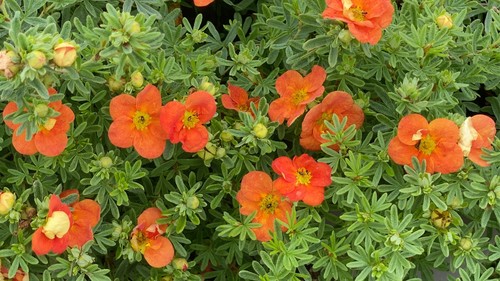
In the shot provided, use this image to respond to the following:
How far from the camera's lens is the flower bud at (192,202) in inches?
71.6

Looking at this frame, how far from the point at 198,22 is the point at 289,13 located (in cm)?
29

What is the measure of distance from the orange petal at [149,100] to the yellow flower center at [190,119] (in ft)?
0.29

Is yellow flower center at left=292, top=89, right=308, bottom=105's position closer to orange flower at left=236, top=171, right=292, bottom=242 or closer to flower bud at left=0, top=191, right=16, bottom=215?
orange flower at left=236, top=171, right=292, bottom=242

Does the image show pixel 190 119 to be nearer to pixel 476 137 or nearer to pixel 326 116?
pixel 326 116

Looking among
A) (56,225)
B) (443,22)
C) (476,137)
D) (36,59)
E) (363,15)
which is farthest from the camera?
(443,22)

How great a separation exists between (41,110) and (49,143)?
12 centimetres

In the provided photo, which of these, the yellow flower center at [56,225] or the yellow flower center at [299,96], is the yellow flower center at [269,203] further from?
the yellow flower center at [56,225]

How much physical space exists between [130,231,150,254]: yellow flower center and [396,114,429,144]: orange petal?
770 mm

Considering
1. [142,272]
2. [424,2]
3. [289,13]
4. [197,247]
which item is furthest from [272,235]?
[424,2]

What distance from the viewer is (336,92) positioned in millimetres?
1907

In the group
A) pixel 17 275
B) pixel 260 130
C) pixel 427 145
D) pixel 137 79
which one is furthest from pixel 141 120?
pixel 427 145

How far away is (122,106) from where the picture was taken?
1.77 meters

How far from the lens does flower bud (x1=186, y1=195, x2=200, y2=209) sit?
1817mm

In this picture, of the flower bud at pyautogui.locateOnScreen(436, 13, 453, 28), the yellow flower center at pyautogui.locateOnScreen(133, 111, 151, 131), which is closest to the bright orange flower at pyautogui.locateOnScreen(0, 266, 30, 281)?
the yellow flower center at pyautogui.locateOnScreen(133, 111, 151, 131)
